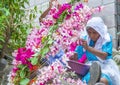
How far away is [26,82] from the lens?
2.26 m

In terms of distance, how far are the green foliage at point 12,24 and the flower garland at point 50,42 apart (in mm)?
1377

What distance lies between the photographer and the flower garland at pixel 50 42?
2203 millimetres

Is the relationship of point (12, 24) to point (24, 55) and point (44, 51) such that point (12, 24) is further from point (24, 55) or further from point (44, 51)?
point (44, 51)

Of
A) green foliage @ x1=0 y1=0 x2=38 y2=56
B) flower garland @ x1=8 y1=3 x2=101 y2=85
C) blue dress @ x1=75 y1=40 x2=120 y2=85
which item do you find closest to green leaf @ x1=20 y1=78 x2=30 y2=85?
flower garland @ x1=8 y1=3 x2=101 y2=85

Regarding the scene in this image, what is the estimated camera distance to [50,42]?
2213 mm

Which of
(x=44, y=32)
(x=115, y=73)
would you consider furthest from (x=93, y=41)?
(x=44, y=32)

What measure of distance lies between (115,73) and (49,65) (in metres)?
1.34

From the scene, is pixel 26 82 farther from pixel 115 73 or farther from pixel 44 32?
pixel 115 73

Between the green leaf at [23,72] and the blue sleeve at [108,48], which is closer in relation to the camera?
the green leaf at [23,72]

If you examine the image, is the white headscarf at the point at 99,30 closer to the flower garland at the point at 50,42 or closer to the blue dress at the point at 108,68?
the blue dress at the point at 108,68

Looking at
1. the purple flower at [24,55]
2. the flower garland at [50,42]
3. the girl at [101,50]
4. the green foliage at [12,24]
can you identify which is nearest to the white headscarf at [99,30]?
the girl at [101,50]

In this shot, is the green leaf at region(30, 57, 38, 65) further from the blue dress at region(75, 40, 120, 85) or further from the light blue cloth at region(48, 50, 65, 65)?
the blue dress at region(75, 40, 120, 85)

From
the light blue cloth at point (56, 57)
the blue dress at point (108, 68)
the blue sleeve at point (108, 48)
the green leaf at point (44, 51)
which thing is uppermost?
the green leaf at point (44, 51)

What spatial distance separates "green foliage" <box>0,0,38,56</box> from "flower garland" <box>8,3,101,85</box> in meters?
1.38
